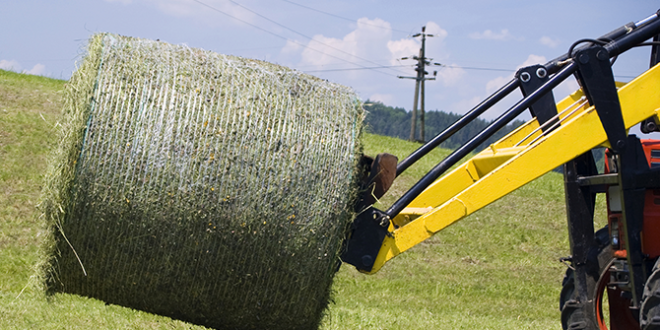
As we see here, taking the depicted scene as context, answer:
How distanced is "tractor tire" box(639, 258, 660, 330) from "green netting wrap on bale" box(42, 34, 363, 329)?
2.16 m

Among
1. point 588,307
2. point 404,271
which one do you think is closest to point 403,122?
point 404,271

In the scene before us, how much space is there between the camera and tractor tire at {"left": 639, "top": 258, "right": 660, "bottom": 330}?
4.32m

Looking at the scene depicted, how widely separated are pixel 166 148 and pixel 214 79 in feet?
1.97

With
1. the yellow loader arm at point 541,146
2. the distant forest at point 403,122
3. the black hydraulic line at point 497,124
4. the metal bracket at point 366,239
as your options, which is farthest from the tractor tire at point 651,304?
the distant forest at point 403,122

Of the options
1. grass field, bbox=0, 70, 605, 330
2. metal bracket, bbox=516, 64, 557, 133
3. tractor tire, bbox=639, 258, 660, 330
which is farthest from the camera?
grass field, bbox=0, 70, 605, 330

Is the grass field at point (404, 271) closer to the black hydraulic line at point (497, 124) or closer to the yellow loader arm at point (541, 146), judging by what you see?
the yellow loader arm at point (541, 146)

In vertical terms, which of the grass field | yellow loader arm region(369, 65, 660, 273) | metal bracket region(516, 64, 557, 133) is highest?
metal bracket region(516, 64, 557, 133)

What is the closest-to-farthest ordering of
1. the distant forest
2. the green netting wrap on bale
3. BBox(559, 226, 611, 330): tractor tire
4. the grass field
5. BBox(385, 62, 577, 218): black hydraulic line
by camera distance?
the green netting wrap on bale, BBox(385, 62, 577, 218): black hydraulic line, BBox(559, 226, 611, 330): tractor tire, the grass field, the distant forest

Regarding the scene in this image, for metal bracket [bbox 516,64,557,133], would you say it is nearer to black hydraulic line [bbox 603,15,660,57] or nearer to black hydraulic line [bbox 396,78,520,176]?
black hydraulic line [bbox 396,78,520,176]

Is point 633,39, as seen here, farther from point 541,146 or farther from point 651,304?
point 651,304

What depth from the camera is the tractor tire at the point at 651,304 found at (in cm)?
432

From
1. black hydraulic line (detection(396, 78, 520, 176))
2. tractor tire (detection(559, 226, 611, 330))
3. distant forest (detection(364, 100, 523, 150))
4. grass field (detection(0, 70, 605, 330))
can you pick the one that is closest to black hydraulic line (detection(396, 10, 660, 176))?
black hydraulic line (detection(396, 78, 520, 176))

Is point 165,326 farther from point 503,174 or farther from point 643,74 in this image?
point 643,74

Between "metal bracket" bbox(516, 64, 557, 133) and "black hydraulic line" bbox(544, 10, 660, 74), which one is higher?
"black hydraulic line" bbox(544, 10, 660, 74)
